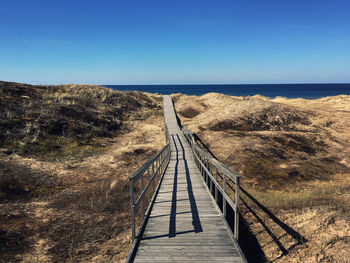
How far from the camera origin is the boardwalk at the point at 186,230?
15.6 feet

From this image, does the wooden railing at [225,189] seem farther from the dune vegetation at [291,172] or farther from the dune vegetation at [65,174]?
the dune vegetation at [65,174]

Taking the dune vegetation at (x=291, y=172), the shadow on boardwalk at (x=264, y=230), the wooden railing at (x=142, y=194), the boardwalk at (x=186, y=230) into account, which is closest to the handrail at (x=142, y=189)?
the wooden railing at (x=142, y=194)

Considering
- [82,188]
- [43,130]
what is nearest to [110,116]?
[43,130]

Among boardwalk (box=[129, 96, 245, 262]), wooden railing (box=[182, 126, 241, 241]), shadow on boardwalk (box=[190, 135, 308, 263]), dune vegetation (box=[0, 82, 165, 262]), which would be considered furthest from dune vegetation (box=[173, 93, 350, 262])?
dune vegetation (box=[0, 82, 165, 262])

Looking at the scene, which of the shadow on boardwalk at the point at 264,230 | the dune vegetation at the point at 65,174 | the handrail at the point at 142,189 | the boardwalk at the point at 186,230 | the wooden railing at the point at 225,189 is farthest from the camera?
the dune vegetation at the point at 65,174

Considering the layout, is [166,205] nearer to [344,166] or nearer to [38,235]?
[38,235]

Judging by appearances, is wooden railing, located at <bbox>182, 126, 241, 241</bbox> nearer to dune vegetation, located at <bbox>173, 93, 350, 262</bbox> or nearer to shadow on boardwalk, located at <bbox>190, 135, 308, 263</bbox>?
shadow on boardwalk, located at <bbox>190, 135, 308, 263</bbox>

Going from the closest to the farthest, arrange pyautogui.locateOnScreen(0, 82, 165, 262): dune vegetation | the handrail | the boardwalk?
the boardwalk, the handrail, pyautogui.locateOnScreen(0, 82, 165, 262): dune vegetation

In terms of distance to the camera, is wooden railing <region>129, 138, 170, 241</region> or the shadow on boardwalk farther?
the shadow on boardwalk

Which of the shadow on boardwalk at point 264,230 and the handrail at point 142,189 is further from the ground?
the handrail at point 142,189

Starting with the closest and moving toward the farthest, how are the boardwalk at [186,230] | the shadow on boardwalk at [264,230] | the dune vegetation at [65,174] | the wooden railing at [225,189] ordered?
1. the boardwalk at [186,230]
2. the wooden railing at [225,189]
3. the shadow on boardwalk at [264,230]
4. the dune vegetation at [65,174]

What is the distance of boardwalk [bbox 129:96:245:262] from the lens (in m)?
4.77

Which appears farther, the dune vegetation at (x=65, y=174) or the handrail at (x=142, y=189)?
the dune vegetation at (x=65, y=174)

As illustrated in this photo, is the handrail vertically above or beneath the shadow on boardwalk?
above
